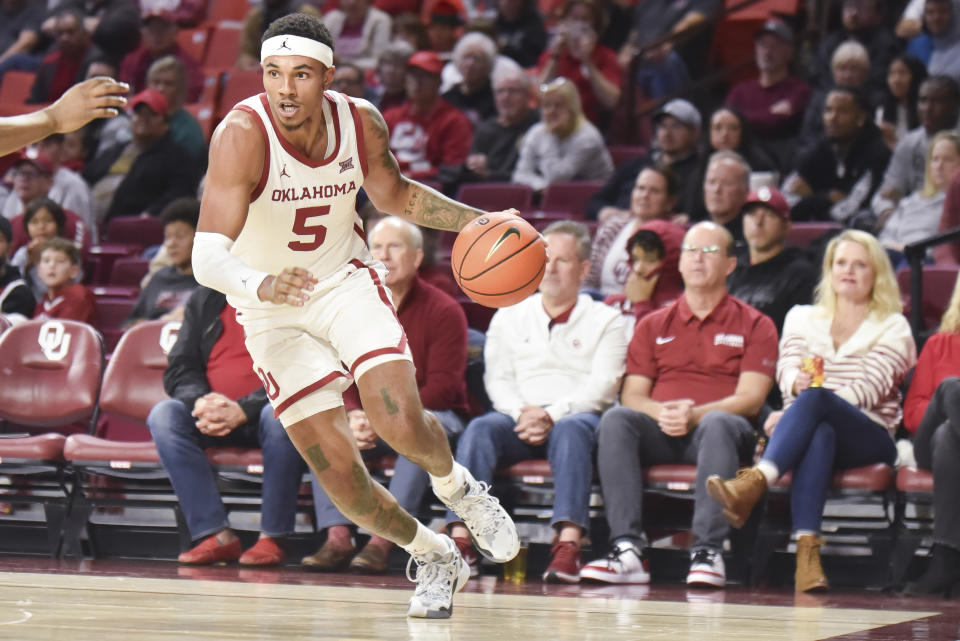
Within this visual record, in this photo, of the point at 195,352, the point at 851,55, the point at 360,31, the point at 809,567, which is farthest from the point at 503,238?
the point at 360,31

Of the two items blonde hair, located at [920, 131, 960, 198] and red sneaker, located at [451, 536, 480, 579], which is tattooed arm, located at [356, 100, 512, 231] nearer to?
red sneaker, located at [451, 536, 480, 579]

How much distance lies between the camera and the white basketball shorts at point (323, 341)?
4.23 m

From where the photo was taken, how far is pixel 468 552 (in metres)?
5.74

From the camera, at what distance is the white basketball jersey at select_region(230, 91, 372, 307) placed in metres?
4.21

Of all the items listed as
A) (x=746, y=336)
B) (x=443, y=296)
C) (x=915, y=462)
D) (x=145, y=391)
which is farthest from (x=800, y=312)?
(x=145, y=391)

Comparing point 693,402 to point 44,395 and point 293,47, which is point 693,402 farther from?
point 44,395

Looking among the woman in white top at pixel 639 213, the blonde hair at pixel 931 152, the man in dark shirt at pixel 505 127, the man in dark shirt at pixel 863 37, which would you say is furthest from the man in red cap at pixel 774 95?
the woman in white top at pixel 639 213

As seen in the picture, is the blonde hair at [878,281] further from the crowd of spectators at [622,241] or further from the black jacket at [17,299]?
the black jacket at [17,299]

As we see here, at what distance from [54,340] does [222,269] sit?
3490mm

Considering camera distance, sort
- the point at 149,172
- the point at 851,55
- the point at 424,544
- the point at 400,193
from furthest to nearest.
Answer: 1. the point at 149,172
2. the point at 851,55
3. the point at 400,193
4. the point at 424,544

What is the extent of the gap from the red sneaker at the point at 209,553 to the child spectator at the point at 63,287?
2399 mm

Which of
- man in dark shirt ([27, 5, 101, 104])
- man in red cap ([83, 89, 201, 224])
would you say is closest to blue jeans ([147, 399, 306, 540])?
man in red cap ([83, 89, 201, 224])

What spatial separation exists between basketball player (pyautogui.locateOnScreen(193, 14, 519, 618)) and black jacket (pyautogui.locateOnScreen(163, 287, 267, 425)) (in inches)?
77.7

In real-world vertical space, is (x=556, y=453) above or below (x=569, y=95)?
below
